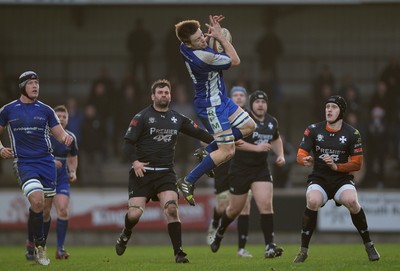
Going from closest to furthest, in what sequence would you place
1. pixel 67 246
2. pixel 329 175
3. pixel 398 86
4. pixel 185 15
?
pixel 329 175 → pixel 67 246 → pixel 398 86 → pixel 185 15

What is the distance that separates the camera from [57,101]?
80.9 ft

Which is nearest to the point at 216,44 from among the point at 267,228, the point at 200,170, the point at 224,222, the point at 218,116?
the point at 218,116

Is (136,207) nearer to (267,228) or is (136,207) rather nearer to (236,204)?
(267,228)

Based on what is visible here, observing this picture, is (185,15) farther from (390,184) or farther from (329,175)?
(329,175)

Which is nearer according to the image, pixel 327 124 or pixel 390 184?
pixel 327 124

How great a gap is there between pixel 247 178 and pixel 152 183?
7.47 feet

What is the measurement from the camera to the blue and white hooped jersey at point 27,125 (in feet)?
46.0

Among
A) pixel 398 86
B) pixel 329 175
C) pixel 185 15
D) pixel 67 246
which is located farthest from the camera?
pixel 185 15

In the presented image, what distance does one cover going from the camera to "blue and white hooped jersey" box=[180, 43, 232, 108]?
13.3m

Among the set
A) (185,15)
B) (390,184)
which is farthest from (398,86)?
(185,15)

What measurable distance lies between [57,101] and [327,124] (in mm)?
12281

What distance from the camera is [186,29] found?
13.2 meters

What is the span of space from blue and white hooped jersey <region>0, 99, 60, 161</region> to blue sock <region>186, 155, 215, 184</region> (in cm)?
214

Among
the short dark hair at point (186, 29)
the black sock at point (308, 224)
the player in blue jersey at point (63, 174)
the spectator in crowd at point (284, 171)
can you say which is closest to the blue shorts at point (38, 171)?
the player in blue jersey at point (63, 174)
